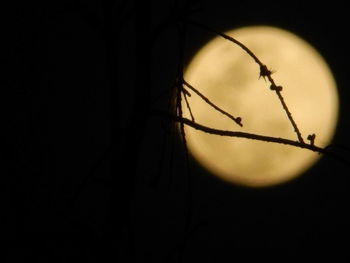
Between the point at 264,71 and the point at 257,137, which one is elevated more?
the point at 264,71

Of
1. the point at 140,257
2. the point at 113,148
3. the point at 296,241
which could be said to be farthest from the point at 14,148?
the point at 113,148

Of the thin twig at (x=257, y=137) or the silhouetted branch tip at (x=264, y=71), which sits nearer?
the thin twig at (x=257, y=137)

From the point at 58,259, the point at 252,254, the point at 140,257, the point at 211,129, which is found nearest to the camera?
the point at 211,129

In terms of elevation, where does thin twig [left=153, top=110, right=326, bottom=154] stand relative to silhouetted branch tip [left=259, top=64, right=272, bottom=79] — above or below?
below

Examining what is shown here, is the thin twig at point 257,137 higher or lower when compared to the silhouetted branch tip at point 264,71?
lower

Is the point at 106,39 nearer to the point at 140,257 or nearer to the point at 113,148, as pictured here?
the point at 113,148

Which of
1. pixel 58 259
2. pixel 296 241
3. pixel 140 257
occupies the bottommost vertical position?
pixel 58 259

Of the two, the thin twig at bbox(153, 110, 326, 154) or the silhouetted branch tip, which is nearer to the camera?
the thin twig at bbox(153, 110, 326, 154)

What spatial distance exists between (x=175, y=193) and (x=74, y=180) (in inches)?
98.6

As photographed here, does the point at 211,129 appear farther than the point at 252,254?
No

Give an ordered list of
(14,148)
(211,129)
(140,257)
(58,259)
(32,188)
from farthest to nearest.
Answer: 1. (140,257)
2. (32,188)
3. (14,148)
4. (58,259)
5. (211,129)

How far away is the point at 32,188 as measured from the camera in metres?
9.59

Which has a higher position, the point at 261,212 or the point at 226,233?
the point at 261,212

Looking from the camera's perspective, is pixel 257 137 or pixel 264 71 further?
pixel 264 71
